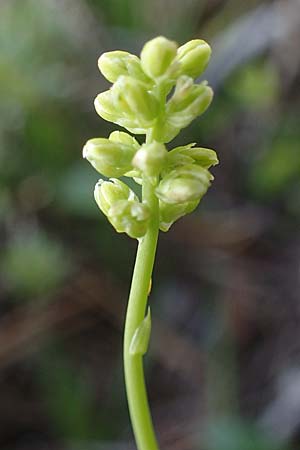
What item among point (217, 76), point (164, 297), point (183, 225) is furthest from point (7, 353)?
point (217, 76)

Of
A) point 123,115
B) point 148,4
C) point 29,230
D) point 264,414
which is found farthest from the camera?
point 148,4

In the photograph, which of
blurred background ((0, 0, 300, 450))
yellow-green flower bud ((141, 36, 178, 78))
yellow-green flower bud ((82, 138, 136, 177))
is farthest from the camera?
blurred background ((0, 0, 300, 450))

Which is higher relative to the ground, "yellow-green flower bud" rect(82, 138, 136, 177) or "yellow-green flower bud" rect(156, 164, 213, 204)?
"yellow-green flower bud" rect(82, 138, 136, 177)

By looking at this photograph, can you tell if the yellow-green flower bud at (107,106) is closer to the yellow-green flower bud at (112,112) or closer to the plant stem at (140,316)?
the yellow-green flower bud at (112,112)

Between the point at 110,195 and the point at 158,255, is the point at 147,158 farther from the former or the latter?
the point at 158,255

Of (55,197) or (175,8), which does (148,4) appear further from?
(55,197)

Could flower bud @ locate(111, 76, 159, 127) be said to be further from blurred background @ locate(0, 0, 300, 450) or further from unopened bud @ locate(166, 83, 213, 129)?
blurred background @ locate(0, 0, 300, 450)

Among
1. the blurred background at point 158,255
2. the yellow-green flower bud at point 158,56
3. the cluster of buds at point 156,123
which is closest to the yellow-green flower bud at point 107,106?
the cluster of buds at point 156,123

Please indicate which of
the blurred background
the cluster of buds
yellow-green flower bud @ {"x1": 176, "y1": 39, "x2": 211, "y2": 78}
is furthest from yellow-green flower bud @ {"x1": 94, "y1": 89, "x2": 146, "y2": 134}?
the blurred background
